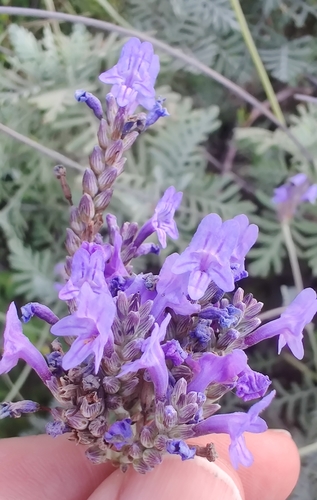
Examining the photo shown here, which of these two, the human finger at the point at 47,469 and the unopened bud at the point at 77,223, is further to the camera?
the human finger at the point at 47,469

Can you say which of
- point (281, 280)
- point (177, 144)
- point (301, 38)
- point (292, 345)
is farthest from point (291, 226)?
point (292, 345)

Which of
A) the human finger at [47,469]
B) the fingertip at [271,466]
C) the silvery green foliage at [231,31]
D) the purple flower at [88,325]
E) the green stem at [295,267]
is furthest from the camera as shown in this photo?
the silvery green foliage at [231,31]

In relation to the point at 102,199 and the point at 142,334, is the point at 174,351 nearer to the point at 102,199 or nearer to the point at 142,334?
the point at 142,334

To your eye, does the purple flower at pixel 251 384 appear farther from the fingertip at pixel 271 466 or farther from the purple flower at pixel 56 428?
the fingertip at pixel 271 466

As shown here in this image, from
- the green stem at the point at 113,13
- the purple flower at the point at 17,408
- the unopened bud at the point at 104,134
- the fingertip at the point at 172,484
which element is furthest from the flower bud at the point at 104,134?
the green stem at the point at 113,13

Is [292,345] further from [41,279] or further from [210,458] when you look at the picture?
[41,279]

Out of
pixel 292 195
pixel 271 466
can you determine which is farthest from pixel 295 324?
pixel 292 195

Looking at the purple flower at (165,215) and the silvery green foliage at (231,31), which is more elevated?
the silvery green foliage at (231,31)

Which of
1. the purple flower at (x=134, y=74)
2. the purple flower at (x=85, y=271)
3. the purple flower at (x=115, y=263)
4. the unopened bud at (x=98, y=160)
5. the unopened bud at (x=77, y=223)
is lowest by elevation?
the purple flower at (x=115, y=263)
